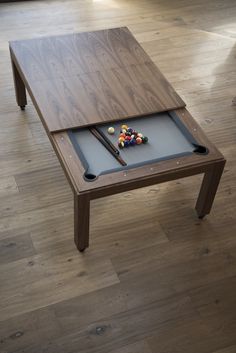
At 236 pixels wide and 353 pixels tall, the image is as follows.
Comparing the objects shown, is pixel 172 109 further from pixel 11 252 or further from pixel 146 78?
pixel 11 252

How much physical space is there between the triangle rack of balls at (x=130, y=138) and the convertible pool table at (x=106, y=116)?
0.9 inches

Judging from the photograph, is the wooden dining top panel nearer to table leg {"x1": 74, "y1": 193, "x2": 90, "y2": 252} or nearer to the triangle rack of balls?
the triangle rack of balls

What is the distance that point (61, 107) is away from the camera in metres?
2.08

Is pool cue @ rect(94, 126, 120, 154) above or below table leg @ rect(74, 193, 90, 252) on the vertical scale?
above

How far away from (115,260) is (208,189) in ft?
1.70

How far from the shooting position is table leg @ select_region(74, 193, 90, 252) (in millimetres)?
1801

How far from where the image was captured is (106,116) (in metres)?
2.05

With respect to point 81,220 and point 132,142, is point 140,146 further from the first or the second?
point 81,220

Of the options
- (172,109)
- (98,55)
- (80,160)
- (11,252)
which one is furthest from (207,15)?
(11,252)

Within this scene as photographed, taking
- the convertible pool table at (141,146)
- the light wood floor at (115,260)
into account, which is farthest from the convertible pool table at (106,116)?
the light wood floor at (115,260)

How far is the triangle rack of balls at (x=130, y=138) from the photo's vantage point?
77.1 inches

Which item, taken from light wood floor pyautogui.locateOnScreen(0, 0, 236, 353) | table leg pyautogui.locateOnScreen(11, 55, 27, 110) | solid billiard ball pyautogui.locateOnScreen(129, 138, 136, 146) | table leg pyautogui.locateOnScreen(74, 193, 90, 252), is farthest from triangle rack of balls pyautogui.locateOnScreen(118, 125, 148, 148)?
table leg pyautogui.locateOnScreen(11, 55, 27, 110)

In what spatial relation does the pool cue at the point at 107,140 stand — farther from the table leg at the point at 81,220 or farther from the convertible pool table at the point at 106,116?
the table leg at the point at 81,220

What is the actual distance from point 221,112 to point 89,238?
1.22 metres
